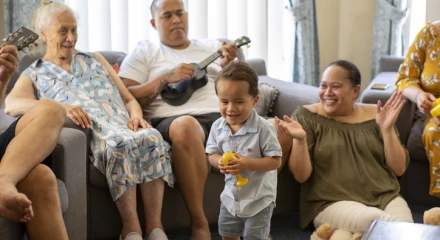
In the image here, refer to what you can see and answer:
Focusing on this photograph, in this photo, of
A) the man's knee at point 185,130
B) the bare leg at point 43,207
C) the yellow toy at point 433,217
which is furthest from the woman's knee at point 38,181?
the yellow toy at point 433,217

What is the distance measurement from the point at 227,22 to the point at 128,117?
1.46 metres

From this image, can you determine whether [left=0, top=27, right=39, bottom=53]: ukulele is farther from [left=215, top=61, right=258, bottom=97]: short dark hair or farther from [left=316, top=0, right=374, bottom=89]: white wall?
[left=316, top=0, right=374, bottom=89]: white wall

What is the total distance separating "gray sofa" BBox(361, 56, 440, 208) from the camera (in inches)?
133

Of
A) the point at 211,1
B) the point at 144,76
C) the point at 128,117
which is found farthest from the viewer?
the point at 211,1

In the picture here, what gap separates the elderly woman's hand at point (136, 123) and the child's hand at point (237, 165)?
2.37 feet

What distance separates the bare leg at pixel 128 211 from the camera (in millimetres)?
2873

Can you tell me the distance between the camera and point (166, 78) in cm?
332

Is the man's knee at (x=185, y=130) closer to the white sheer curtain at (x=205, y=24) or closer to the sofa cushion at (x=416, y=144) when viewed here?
the sofa cushion at (x=416, y=144)

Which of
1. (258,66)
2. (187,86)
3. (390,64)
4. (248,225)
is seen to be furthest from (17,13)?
(390,64)

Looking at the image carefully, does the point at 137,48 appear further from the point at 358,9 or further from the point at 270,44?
the point at 358,9

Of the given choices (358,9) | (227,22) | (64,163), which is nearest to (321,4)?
(358,9)

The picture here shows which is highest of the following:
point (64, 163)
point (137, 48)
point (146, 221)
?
point (137, 48)

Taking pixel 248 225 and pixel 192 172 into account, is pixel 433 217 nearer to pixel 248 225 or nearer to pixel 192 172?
pixel 248 225

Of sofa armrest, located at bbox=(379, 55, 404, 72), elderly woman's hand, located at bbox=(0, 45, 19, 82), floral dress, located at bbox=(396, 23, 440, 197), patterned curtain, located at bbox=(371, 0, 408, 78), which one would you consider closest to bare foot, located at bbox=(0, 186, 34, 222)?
elderly woman's hand, located at bbox=(0, 45, 19, 82)
